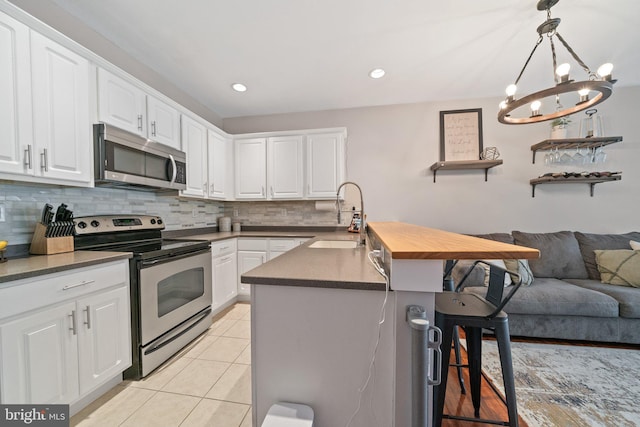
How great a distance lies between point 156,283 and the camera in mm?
1795

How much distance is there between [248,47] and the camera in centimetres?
222

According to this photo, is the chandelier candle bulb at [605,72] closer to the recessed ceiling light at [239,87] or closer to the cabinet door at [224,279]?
the recessed ceiling light at [239,87]

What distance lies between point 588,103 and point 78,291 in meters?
3.39

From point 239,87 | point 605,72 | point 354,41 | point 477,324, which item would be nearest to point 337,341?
point 477,324

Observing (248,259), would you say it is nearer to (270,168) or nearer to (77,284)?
(270,168)

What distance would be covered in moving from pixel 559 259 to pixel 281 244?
3.20 metres

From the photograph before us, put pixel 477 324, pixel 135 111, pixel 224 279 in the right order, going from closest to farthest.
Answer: pixel 477 324 → pixel 135 111 → pixel 224 279

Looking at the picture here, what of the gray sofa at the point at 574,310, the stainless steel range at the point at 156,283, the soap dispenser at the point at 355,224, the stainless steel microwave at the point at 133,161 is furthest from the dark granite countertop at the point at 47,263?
the gray sofa at the point at 574,310

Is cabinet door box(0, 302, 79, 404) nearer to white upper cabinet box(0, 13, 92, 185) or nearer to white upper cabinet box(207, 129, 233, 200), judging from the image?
white upper cabinet box(0, 13, 92, 185)

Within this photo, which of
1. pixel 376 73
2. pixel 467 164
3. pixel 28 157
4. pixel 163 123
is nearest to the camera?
pixel 28 157

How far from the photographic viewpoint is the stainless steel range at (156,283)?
1.70 m

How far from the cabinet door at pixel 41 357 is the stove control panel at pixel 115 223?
28.5 inches

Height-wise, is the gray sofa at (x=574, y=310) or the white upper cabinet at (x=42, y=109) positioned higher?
the white upper cabinet at (x=42, y=109)

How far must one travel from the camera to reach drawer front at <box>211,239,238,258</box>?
8.72 feet
